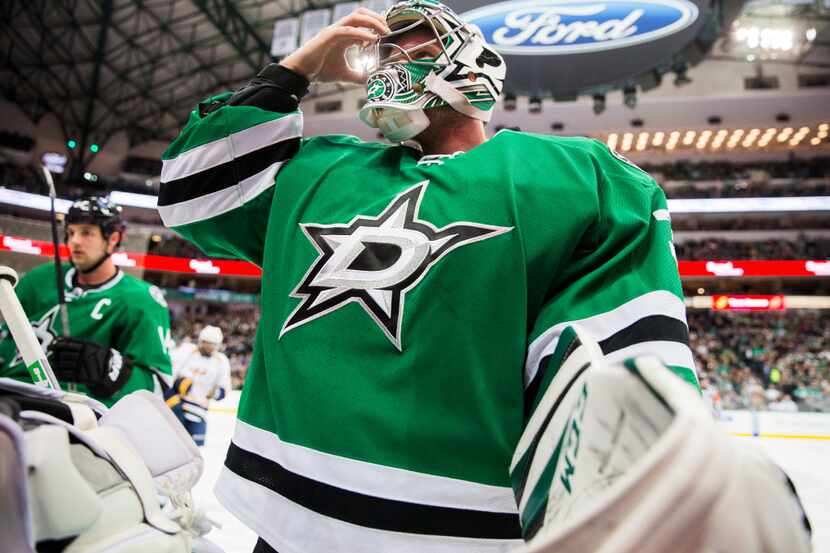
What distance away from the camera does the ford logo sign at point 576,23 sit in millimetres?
7402

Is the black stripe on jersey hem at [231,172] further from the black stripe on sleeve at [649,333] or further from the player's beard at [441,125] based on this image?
the black stripe on sleeve at [649,333]

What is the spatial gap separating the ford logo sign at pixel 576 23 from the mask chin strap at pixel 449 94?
689cm

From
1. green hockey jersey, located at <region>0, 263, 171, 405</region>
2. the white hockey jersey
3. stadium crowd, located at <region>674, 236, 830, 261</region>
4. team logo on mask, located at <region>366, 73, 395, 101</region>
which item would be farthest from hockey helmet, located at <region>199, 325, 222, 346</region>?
stadium crowd, located at <region>674, 236, 830, 261</region>

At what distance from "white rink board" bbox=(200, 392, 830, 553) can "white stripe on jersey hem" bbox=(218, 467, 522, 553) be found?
0.74 ft

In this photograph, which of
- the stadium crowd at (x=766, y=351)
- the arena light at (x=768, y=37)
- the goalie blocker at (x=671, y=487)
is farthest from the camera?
the arena light at (x=768, y=37)

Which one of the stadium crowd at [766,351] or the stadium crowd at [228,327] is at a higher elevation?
the stadium crowd at [228,327]

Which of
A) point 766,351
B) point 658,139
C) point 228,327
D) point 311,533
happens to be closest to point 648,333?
point 311,533

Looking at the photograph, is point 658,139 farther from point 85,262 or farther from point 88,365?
point 88,365

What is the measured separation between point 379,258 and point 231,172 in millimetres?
368

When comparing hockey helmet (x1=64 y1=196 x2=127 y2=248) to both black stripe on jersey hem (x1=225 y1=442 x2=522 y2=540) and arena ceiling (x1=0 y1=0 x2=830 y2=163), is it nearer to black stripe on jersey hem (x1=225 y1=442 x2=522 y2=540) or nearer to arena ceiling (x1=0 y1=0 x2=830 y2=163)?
black stripe on jersey hem (x1=225 y1=442 x2=522 y2=540)

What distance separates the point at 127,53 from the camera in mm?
16875

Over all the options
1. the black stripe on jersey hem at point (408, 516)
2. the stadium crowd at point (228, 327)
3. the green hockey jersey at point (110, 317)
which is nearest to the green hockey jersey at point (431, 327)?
the black stripe on jersey hem at point (408, 516)

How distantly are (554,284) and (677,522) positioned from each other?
0.54 m

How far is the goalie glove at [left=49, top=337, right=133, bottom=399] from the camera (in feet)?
7.71
